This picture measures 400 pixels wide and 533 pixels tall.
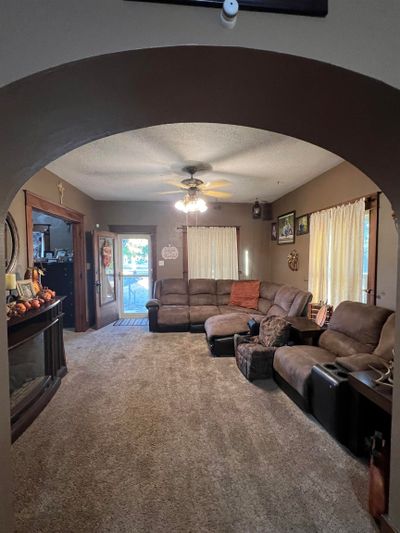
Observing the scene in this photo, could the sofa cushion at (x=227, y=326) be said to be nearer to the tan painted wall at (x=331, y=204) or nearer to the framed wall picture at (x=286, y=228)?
the tan painted wall at (x=331, y=204)

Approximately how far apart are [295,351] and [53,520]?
225 cm

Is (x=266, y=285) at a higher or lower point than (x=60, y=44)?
lower

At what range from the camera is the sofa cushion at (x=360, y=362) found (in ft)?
6.46

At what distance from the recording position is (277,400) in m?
2.54

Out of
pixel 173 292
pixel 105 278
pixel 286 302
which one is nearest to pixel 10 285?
pixel 105 278

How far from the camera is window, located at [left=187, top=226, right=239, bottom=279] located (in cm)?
573

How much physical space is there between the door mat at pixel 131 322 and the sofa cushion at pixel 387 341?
4.18m

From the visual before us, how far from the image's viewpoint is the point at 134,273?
19.6ft

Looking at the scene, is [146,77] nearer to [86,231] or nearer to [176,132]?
[176,132]

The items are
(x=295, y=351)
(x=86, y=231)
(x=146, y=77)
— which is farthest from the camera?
(x=86, y=231)

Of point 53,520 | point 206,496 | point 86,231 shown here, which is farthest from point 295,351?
point 86,231

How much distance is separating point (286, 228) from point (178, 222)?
234 centimetres

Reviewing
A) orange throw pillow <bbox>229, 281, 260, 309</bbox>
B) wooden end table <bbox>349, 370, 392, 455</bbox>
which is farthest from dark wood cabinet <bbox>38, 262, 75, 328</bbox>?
wooden end table <bbox>349, 370, 392, 455</bbox>

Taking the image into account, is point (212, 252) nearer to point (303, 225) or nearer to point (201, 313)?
point (201, 313)
